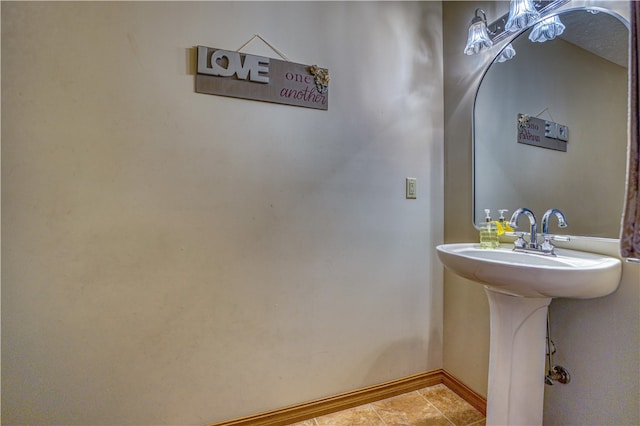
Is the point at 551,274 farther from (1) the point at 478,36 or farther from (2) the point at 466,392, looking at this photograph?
(1) the point at 478,36

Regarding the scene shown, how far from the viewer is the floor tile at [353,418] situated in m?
1.23

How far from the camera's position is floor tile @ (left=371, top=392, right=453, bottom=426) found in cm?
123

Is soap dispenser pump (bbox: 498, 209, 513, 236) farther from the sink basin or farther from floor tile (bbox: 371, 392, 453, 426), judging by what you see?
floor tile (bbox: 371, 392, 453, 426)

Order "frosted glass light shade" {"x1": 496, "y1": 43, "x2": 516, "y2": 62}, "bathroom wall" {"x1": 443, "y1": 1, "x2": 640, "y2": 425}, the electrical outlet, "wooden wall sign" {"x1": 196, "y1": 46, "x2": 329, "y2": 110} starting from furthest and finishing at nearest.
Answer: the electrical outlet, "frosted glass light shade" {"x1": 496, "y1": 43, "x2": 516, "y2": 62}, "wooden wall sign" {"x1": 196, "y1": 46, "x2": 329, "y2": 110}, "bathroom wall" {"x1": 443, "y1": 1, "x2": 640, "y2": 425}

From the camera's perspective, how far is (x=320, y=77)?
1.27 metres

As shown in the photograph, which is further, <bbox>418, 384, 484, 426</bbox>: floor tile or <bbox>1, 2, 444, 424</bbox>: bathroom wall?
<bbox>418, 384, 484, 426</bbox>: floor tile

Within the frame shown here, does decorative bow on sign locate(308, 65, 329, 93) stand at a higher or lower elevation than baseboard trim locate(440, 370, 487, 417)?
higher

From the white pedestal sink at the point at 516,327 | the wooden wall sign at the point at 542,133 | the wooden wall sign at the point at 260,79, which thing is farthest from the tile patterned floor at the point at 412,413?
the wooden wall sign at the point at 260,79

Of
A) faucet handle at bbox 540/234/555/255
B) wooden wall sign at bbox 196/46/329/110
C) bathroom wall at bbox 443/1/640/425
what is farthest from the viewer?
wooden wall sign at bbox 196/46/329/110

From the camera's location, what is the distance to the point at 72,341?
0.99 m

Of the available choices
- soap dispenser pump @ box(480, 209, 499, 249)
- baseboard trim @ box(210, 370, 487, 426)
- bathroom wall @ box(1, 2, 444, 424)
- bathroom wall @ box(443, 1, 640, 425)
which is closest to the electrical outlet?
bathroom wall @ box(1, 2, 444, 424)

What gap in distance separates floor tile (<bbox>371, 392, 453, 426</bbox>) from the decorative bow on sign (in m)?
1.53

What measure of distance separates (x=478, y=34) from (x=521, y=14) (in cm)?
17

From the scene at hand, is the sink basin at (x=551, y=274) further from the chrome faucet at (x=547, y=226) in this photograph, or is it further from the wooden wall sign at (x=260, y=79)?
the wooden wall sign at (x=260, y=79)
